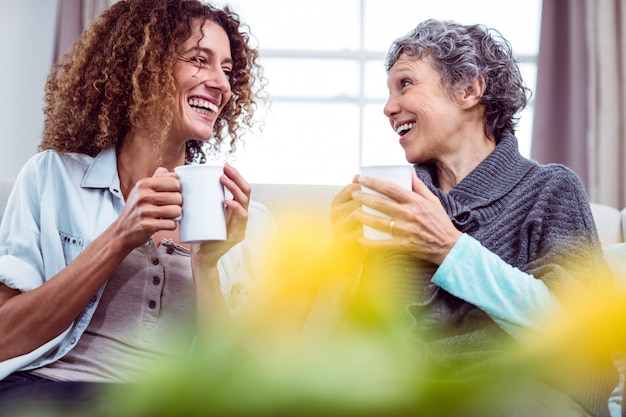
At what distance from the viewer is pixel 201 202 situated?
3.63ft

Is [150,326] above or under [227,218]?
under

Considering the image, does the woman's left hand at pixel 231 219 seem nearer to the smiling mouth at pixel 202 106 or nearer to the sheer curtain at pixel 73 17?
the smiling mouth at pixel 202 106

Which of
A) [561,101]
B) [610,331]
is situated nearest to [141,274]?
[610,331]

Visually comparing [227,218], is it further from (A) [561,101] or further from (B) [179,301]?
(A) [561,101]

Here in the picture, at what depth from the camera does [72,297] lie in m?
1.21

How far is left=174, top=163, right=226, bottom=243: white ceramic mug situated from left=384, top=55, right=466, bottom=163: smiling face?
0.54 m

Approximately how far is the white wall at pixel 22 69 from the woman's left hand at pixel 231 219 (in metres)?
2.82

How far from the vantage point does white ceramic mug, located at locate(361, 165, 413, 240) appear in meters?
1.13

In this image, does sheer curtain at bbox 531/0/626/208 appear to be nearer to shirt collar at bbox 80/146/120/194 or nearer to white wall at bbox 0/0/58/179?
white wall at bbox 0/0/58/179

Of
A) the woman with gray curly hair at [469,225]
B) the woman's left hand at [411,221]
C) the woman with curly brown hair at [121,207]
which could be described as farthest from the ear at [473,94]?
the woman with curly brown hair at [121,207]

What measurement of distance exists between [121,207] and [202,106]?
0.90 ft

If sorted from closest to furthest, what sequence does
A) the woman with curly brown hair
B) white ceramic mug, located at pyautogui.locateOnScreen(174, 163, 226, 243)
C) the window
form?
white ceramic mug, located at pyautogui.locateOnScreen(174, 163, 226, 243), the woman with curly brown hair, the window

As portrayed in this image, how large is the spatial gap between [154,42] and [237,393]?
1.14 m

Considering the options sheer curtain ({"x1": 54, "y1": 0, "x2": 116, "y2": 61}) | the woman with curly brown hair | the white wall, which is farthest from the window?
the woman with curly brown hair
